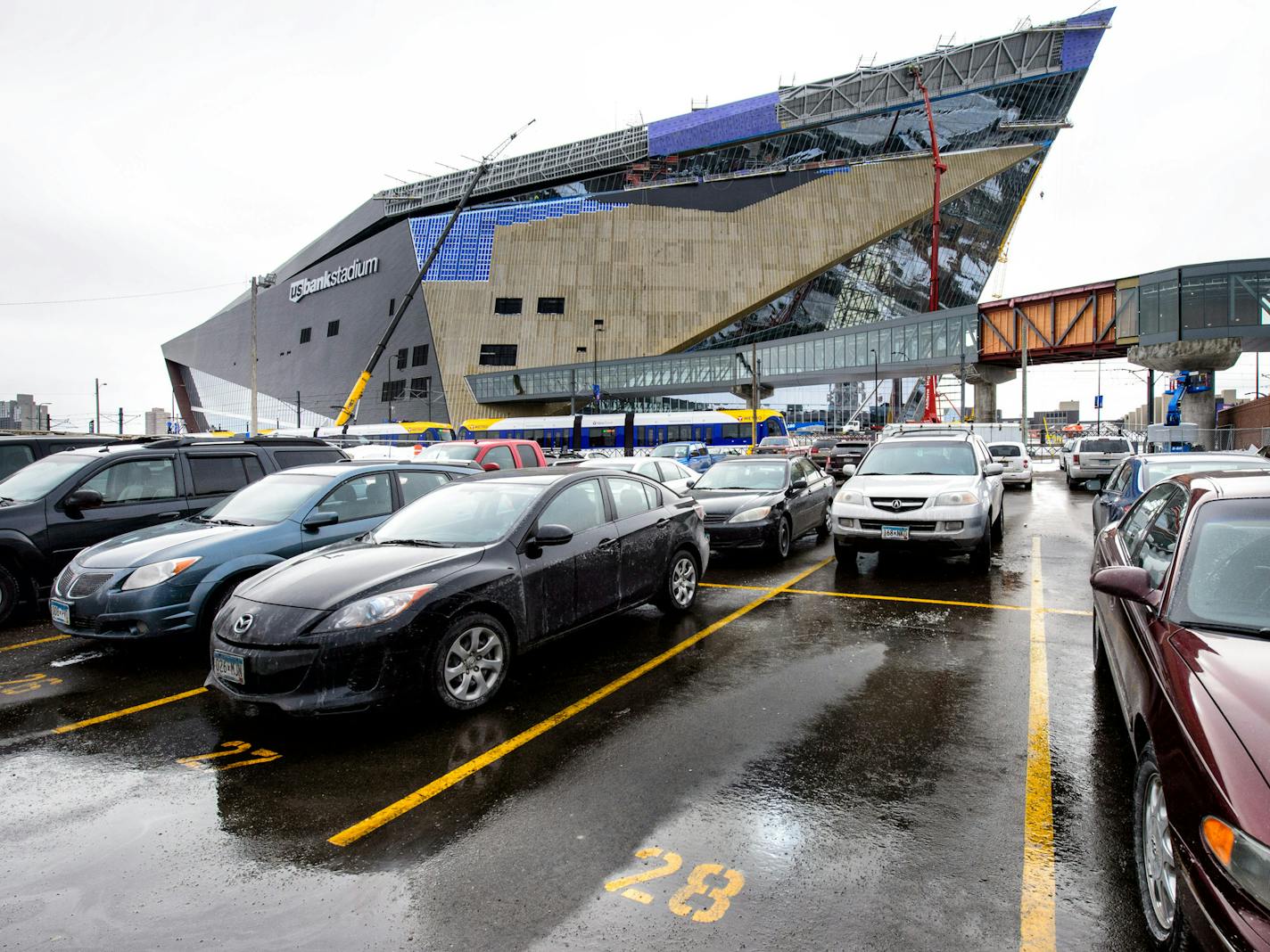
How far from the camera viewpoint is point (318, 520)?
22.2ft

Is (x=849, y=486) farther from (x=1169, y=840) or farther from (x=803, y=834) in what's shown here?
(x=1169, y=840)

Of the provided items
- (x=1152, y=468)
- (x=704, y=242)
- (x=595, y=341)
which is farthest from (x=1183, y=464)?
(x=704, y=242)

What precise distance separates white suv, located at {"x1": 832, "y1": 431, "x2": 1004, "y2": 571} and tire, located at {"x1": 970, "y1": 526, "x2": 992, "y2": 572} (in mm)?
11

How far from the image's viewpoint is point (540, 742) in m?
4.21

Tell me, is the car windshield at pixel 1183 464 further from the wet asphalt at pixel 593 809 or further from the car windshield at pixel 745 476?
the car windshield at pixel 745 476

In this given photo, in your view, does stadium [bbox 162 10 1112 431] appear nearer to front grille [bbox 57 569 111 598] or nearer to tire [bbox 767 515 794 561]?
tire [bbox 767 515 794 561]

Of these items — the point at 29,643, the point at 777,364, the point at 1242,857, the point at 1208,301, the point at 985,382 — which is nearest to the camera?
the point at 1242,857

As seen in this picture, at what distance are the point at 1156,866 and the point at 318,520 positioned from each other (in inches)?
258

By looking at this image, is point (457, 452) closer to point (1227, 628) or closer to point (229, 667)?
point (229, 667)

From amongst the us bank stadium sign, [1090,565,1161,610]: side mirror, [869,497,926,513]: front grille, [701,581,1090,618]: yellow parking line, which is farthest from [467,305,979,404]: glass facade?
[1090,565,1161,610]: side mirror

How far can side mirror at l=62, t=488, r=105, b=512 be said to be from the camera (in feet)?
24.0

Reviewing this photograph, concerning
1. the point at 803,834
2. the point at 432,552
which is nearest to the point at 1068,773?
the point at 803,834

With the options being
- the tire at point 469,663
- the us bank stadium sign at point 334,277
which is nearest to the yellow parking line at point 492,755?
the tire at point 469,663

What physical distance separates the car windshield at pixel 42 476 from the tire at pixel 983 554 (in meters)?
10.5
